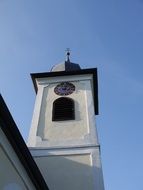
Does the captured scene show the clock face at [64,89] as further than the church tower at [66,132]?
Yes

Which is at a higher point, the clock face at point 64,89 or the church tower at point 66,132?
the clock face at point 64,89

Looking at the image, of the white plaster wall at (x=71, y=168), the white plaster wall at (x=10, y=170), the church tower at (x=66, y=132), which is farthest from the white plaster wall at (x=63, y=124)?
the white plaster wall at (x=10, y=170)

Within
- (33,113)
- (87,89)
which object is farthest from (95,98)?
(33,113)

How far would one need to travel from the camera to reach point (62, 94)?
16359 mm

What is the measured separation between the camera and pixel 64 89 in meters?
16.9

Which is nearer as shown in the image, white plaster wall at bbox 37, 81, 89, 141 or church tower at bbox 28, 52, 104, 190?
church tower at bbox 28, 52, 104, 190

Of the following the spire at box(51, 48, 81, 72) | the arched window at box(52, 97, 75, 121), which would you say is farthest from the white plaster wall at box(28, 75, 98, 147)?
the spire at box(51, 48, 81, 72)

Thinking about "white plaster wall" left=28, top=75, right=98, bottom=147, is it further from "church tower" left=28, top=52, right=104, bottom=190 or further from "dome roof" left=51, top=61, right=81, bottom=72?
"dome roof" left=51, top=61, right=81, bottom=72

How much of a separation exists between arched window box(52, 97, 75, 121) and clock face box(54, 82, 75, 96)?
1.96 ft

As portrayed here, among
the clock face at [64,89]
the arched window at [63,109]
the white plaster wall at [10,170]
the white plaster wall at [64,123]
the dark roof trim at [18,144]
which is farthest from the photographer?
the clock face at [64,89]

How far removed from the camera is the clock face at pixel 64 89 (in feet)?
54.0

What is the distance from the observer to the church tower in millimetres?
11758

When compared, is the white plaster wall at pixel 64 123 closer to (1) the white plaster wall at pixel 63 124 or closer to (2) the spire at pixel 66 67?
(1) the white plaster wall at pixel 63 124

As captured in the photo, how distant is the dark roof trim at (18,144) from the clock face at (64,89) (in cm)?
795
